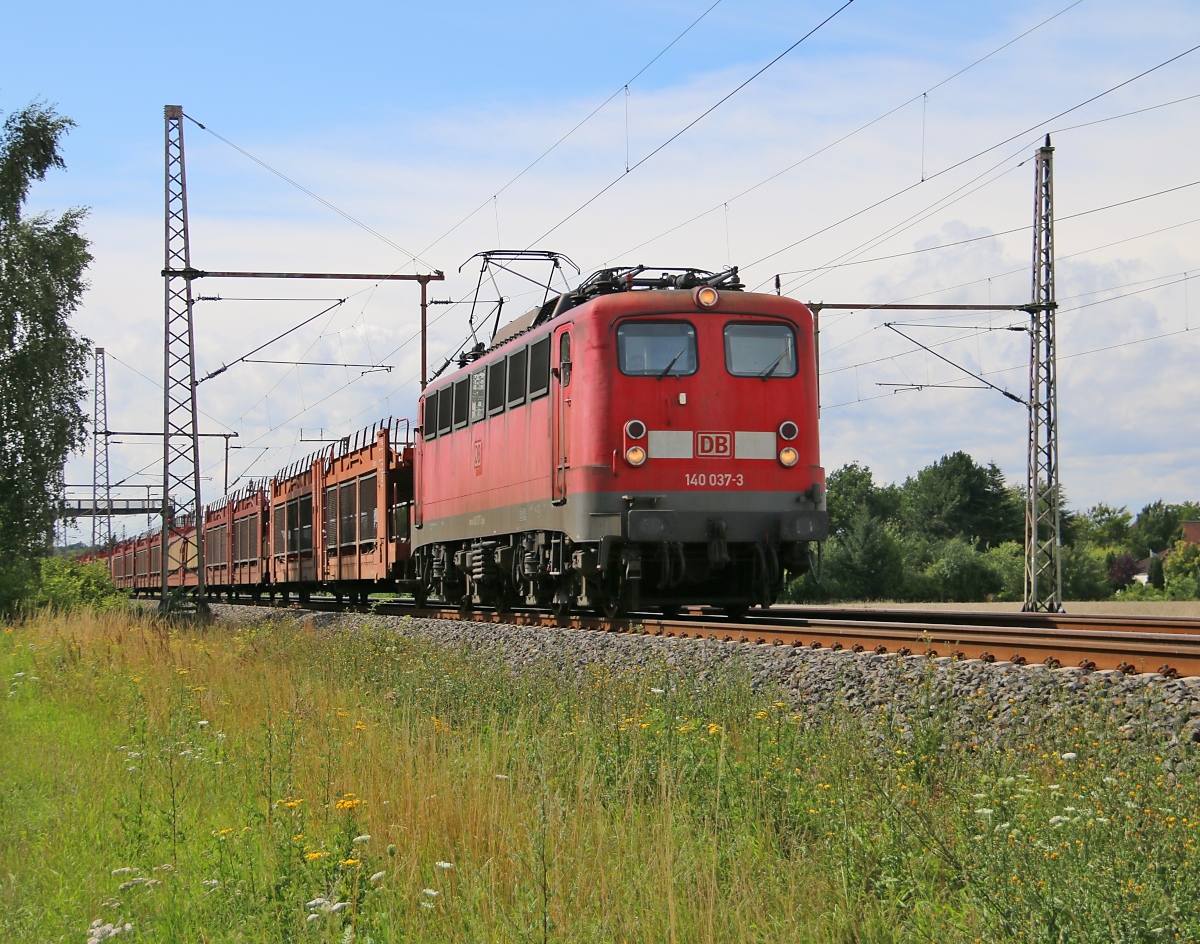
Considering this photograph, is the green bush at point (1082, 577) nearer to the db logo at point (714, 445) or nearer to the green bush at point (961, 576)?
the green bush at point (961, 576)

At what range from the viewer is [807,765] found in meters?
6.52

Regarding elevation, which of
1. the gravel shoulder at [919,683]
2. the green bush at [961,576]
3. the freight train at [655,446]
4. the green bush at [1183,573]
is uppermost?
the freight train at [655,446]

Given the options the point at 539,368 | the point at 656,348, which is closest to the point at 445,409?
the point at 539,368

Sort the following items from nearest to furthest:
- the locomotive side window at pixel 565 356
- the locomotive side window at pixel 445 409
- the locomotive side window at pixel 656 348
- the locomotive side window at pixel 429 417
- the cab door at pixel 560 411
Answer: the locomotive side window at pixel 656 348 < the cab door at pixel 560 411 < the locomotive side window at pixel 565 356 < the locomotive side window at pixel 445 409 < the locomotive side window at pixel 429 417

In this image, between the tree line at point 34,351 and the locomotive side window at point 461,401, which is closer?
the locomotive side window at point 461,401

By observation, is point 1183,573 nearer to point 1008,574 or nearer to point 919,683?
point 1008,574

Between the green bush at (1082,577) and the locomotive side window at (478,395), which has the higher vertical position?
the locomotive side window at (478,395)

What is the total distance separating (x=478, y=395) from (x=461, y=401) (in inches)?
40.5

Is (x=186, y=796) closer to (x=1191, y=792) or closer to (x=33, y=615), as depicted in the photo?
(x=1191, y=792)

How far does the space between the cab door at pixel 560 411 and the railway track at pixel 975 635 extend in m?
1.70

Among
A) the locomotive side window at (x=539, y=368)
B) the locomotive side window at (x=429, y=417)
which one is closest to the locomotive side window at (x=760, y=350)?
the locomotive side window at (x=539, y=368)

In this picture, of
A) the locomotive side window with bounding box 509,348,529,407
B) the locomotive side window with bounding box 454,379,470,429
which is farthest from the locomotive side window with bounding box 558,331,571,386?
the locomotive side window with bounding box 454,379,470,429

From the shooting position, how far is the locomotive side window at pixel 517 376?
1577cm

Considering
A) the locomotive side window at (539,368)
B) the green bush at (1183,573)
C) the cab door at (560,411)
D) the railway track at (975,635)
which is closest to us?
the railway track at (975,635)
